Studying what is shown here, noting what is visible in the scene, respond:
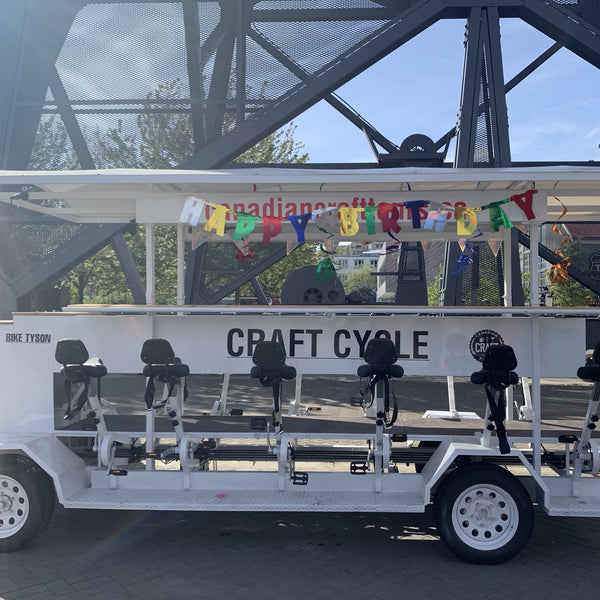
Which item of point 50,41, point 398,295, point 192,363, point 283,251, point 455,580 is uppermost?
point 50,41

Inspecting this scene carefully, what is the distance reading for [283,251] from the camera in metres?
17.2

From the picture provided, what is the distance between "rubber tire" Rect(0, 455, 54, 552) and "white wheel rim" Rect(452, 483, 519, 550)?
3411mm

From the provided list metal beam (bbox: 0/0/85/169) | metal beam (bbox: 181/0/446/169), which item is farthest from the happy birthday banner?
metal beam (bbox: 0/0/85/169)

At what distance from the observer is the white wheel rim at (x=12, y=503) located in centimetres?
555

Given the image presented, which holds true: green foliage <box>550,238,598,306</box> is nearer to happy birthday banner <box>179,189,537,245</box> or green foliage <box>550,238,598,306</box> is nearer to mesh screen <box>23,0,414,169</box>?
mesh screen <box>23,0,414,169</box>

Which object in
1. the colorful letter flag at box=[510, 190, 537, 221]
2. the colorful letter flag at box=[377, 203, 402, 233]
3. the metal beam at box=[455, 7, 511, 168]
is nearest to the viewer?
the colorful letter flag at box=[377, 203, 402, 233]

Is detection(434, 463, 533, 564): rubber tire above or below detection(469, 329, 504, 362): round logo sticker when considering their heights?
below

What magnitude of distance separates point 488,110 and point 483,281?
3725 millimetres

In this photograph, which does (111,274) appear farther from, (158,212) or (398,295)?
(158,212)

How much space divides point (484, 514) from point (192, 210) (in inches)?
143

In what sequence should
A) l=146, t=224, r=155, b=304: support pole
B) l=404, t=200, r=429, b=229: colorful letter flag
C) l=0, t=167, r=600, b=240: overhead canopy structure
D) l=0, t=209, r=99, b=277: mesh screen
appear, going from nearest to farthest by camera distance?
1. l=0, t=167, r=600, b=240: overhead canopy structure
2. l=404, t=200, r=429, b=229: colorful letter flag
3. l=146, t=224, r=155, b=304: support pole
4. l=0, t=209, r=99, b=277: mesh screen

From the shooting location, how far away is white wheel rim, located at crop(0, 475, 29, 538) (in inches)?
219

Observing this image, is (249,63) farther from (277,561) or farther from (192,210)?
(277,561)

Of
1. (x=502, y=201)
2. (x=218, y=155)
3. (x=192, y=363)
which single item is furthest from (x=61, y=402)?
(x=218, y=155)
